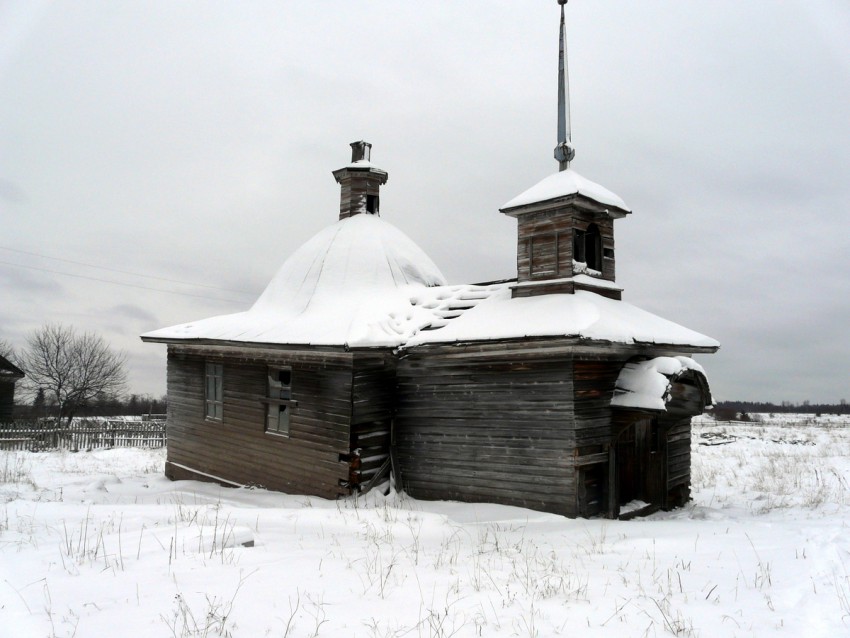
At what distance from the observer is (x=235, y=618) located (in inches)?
168

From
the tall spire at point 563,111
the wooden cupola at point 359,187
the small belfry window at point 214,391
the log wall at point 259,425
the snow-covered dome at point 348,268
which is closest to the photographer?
the log wall at point 259,425

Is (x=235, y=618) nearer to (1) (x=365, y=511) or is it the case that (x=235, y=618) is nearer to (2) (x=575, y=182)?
(1) (x=365, y=511)

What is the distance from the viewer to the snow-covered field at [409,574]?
4.31 m

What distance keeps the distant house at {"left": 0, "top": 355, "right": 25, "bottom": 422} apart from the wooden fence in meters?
1.39

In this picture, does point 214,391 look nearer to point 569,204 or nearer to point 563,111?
point 569,204

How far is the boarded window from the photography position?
11.8m

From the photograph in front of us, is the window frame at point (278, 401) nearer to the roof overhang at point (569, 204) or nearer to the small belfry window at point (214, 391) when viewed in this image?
the small belfry window at point (214, 391)

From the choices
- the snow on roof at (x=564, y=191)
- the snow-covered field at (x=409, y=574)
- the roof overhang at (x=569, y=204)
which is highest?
the snow on roof at (x=564, y=191)

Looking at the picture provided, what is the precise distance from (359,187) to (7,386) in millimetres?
23002

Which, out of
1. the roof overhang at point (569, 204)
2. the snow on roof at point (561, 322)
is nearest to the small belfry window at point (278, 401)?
the snow on roof at point (561, 322)

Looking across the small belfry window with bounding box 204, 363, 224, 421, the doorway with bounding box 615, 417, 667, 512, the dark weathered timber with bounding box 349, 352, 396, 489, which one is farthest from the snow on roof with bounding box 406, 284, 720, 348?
the small belfry window with bounding box 204, 363, 224, 421

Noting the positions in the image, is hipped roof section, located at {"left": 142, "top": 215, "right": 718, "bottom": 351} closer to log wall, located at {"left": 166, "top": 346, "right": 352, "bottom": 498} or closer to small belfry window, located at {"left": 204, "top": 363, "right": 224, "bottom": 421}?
log wall, located at {"left": 166, "top": 346, "right": 352, "bottom": 498}

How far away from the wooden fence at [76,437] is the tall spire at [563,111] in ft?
73.3

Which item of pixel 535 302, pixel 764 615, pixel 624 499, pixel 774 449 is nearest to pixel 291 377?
pixel 535 302
